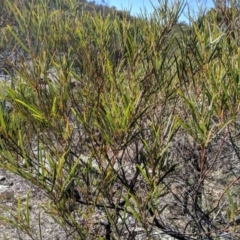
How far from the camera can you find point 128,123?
1.41 metres

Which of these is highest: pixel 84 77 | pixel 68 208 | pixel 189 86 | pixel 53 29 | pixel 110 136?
pixel 53 29

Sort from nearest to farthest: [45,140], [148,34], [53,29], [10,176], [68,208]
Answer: [68,208]
[45,140]
[148,34]
[53,29]
[10,176]

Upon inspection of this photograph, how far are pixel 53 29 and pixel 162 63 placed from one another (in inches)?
32.3

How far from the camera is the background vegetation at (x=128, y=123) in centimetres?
145

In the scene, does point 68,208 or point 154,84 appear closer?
point 68,208

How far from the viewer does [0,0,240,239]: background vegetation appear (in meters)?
1.45

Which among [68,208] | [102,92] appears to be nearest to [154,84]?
[102,92]

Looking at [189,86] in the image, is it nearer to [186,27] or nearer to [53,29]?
[186,27]

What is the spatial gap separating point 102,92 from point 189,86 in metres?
0.35

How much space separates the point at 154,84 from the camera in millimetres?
1892

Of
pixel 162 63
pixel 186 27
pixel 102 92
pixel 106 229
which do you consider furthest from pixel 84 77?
pixel 106 229

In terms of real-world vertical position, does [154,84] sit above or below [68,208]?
above

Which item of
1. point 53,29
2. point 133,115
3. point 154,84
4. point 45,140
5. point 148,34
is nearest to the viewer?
point 133,115

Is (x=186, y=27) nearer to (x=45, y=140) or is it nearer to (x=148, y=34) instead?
(x=148, y=34)
